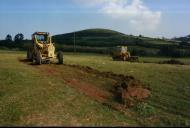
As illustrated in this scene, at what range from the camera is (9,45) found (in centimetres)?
11750

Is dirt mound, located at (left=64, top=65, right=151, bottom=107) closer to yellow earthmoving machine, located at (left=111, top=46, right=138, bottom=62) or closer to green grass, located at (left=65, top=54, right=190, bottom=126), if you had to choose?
green grass, located at (left=65, top=54, right=190, bottom=126)

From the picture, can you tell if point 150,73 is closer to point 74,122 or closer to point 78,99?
point 78,99

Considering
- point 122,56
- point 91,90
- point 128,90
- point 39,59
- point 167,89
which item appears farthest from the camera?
point 122,56

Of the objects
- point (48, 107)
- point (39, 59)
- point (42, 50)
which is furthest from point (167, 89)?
point (42, 50)

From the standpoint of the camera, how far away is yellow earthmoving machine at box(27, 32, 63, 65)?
45088mm

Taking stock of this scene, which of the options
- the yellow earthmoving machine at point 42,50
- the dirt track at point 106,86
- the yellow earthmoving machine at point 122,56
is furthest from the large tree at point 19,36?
the dirt track at point 106,86

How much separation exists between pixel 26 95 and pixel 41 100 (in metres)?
1.34

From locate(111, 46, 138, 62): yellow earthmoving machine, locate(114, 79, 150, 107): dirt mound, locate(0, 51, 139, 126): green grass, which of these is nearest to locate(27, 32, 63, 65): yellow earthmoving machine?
locate(114, 79, 150, 107): dirt mound

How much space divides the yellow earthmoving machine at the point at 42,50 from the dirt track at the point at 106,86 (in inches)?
236

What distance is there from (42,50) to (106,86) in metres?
15.0

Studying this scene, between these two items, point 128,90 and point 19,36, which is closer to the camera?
point 128,90

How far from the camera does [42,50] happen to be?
152 ft

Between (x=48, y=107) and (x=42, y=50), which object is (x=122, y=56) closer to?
(x=42, y=50)

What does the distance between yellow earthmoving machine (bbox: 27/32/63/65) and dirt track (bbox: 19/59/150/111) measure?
598 cm
